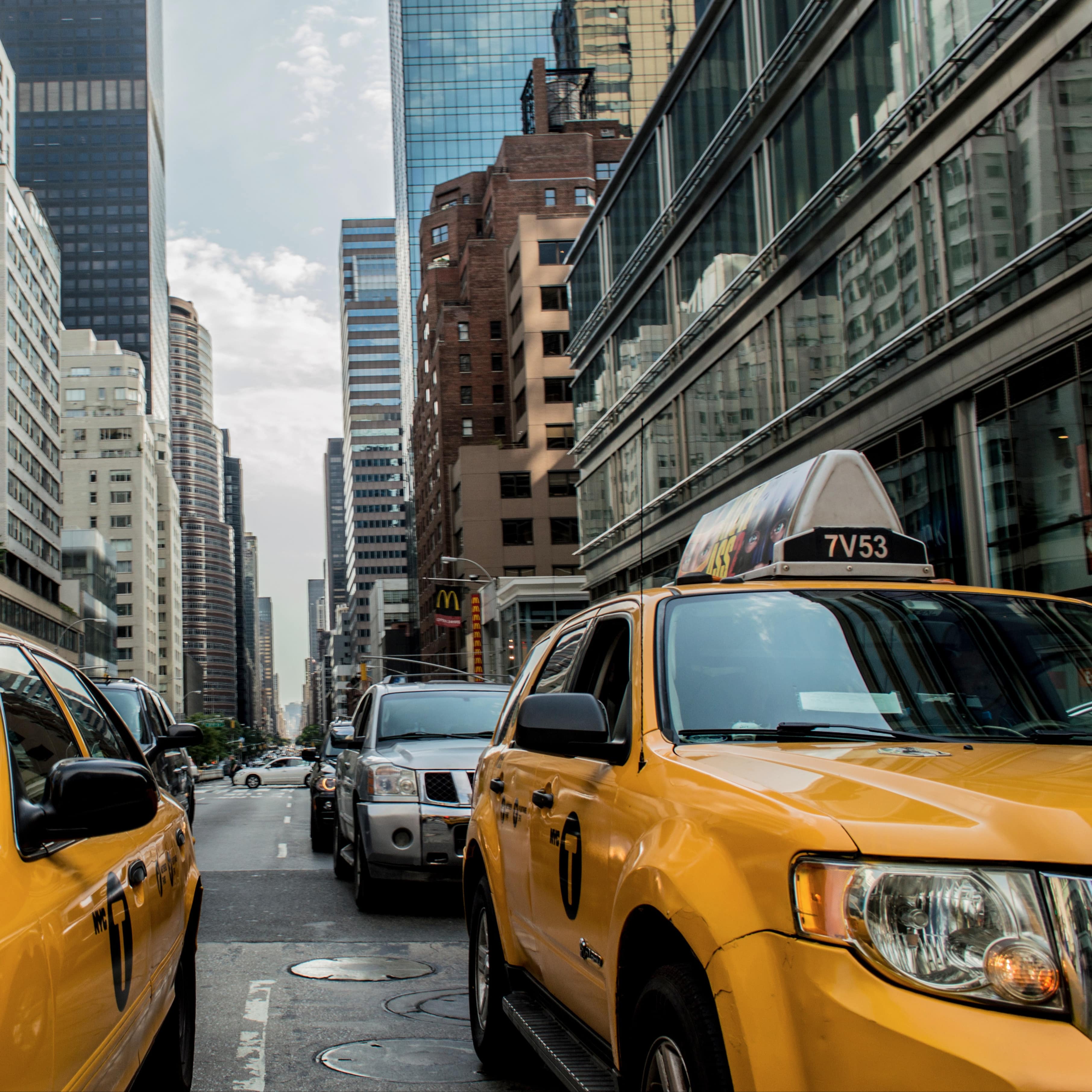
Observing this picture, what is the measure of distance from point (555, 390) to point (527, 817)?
70.9 metres

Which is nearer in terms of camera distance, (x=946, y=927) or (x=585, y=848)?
(x=946, y=927)

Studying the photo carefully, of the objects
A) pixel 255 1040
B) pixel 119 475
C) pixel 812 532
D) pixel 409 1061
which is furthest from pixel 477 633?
pixel 119 475

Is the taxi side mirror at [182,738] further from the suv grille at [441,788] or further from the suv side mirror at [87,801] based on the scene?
the suv side mirror at [87,801]

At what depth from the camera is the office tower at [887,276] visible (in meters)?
16.8

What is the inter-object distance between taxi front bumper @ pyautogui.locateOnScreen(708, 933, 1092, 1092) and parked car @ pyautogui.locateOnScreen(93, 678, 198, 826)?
8.95 m

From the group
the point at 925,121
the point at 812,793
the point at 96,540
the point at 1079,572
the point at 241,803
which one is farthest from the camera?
the point at 96,540

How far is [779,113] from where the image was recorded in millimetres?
25484

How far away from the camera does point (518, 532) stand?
78.4 metres

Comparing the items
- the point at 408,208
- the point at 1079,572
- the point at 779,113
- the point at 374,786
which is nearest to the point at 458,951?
the point at 374,786

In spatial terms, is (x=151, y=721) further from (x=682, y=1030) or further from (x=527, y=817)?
(x=682, y=1030)

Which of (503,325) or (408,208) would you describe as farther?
(408,208)

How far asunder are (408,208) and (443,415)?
201 ft

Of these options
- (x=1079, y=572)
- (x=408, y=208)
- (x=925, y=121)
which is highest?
(x=408, y=208)

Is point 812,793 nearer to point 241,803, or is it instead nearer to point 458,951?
point 458,951
